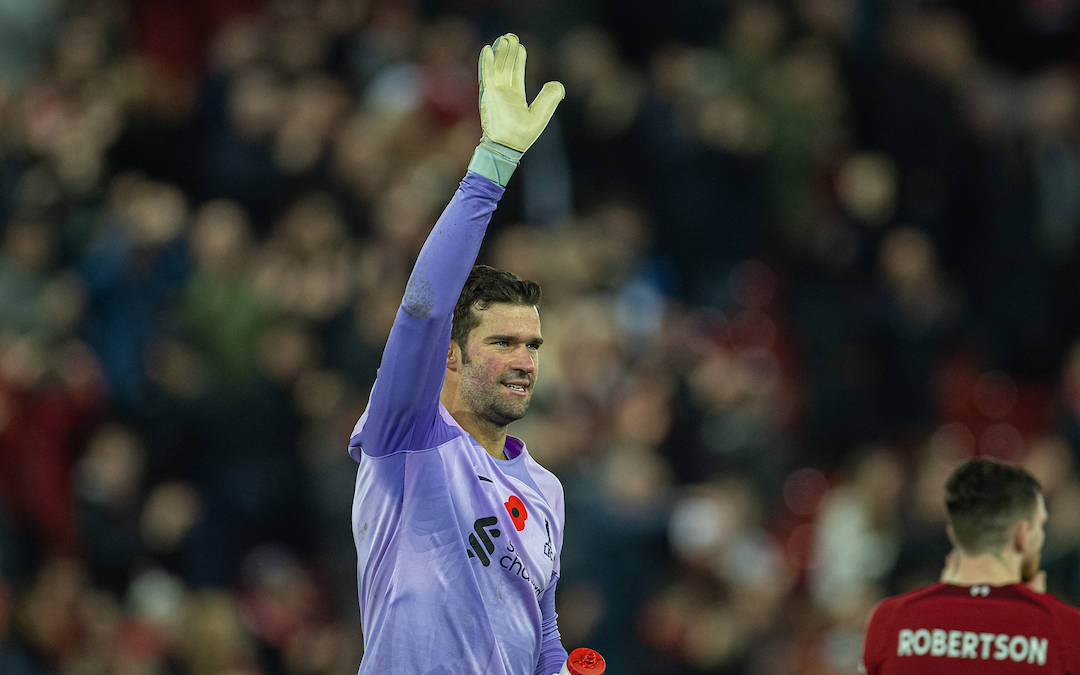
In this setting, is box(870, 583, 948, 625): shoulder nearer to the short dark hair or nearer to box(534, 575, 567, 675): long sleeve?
the short dark hair

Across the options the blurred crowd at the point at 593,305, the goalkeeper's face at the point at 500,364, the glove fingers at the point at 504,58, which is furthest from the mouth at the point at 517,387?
the blurred crowd at the point at 593,305

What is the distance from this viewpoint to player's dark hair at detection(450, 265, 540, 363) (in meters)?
5.64

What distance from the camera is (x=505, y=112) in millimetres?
5383

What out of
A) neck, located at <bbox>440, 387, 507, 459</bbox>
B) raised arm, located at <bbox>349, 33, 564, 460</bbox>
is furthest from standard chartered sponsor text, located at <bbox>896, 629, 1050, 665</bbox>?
raised arm, located at <bbox>349, 33, 564, 460</bbox>

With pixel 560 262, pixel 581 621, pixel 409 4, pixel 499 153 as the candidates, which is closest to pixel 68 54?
pixel 409 4

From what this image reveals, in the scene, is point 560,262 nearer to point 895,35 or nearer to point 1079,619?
point 895,35

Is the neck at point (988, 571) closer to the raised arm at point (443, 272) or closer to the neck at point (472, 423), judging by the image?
the neck at point (472, 423)

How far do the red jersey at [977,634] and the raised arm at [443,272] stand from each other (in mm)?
2022

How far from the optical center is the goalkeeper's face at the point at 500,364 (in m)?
5.58

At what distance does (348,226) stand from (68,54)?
12.9 ft

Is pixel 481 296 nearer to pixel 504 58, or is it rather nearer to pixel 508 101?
pixel 508 101

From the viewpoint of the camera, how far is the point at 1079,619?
6039mm

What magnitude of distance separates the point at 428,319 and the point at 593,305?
741cm

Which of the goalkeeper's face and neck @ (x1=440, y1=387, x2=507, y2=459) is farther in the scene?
neck @ (x1=440, y1=387, x2=507, y2=459)
